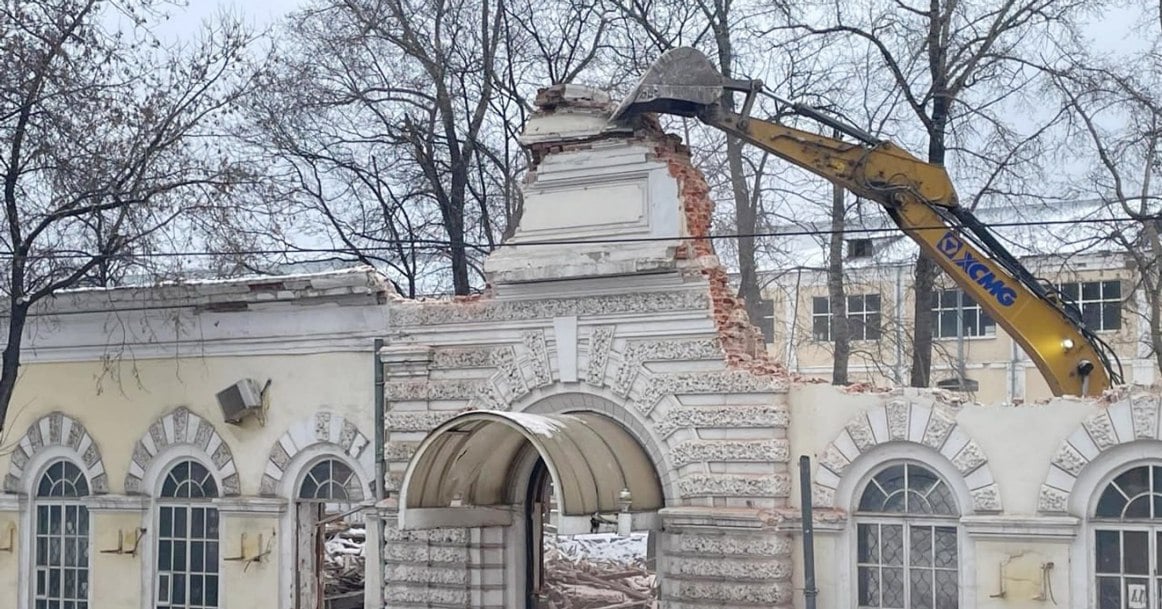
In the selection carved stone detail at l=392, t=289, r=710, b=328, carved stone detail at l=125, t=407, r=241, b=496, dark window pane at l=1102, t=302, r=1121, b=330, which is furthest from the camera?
dark window pane at l=1102, t=302, r=1121, b=330

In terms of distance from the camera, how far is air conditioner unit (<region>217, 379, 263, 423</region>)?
18.1m

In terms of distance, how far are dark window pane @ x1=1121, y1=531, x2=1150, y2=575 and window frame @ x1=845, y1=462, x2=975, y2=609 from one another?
129 cm

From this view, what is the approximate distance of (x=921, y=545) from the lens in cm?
1511

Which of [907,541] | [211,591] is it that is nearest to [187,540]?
[211,591]

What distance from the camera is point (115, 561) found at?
1886cm

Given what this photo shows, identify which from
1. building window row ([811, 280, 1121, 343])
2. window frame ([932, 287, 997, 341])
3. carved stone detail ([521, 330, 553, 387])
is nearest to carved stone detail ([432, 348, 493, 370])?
carved stone detail ([521, 330, 553, 387])

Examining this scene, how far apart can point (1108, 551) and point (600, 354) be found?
16.4ft

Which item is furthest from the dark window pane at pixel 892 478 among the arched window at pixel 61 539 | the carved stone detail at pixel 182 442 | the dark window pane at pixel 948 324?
the dark window pane at pixel 948 324

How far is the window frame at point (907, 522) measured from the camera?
14805mm

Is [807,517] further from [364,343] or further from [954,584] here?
[364,343]

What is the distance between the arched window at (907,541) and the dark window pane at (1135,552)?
1.45 metres

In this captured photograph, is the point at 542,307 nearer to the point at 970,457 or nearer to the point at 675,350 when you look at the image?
the point at 675,350

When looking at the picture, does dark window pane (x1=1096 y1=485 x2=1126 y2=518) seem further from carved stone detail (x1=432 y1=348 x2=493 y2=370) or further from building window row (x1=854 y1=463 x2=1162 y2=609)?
carved stone detail (x1=432 y1=348 x2=493 y2=370)

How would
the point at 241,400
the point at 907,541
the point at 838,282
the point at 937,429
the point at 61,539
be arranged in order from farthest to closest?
the point at 838,282 < the point at 61,539 < the point at 241,400 < the point at 907,541 < the point at 937,429
